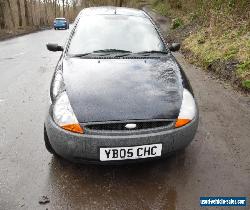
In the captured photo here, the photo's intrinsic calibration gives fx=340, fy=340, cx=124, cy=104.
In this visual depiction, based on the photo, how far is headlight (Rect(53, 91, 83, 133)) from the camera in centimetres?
313

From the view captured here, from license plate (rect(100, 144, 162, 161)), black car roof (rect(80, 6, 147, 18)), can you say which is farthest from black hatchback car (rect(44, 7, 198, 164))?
black car roof (rect(80, 6, 147, 18))

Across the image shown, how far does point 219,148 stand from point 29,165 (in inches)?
90.4

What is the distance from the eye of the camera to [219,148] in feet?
13.9

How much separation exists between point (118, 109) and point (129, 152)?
1.37 ft

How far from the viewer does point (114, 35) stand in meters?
4.70

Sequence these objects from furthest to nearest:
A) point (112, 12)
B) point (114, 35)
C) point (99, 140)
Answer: point (112, 12)
point (114, 35)
point (99, 140)

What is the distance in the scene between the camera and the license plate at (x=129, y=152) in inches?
123

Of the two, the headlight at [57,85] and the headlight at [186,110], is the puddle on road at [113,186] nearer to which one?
the headlight at [186,110]

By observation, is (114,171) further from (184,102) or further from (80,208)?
(184,102)

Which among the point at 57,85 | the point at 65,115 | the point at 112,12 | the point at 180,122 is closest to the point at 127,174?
the point at 180,122

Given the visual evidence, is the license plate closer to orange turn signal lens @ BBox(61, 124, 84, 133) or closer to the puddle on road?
orange turn signal lens @ BBox(61, 124, 84, 133)

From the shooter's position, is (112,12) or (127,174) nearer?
(127,174)

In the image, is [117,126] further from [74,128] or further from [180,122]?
[180,122]

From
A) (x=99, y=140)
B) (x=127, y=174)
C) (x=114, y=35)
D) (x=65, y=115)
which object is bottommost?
(x=127, y=174)
